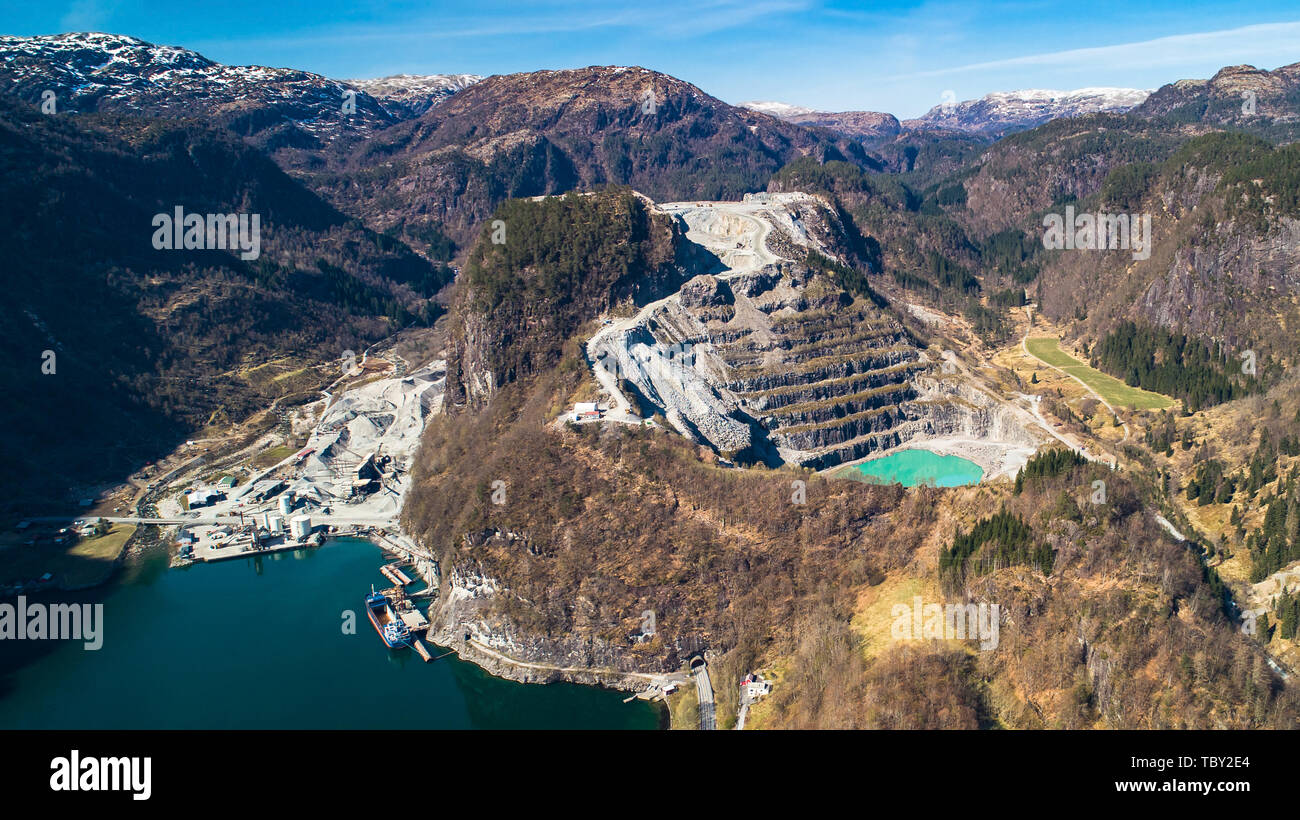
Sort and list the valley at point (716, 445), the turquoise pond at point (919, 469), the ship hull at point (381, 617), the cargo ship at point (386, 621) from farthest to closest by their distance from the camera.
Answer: the turquoise pond at point (919, 469) → the cargo ship at point (386, 621) → the ship hull at point (381, 617) → the valley at point (716, 445)

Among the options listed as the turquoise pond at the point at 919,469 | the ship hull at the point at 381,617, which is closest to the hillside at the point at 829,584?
the ship hull at the point at 381,617

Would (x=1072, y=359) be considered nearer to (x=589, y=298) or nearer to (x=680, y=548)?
(x=589, y=298)

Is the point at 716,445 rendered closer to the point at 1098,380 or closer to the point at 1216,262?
the point at 1098,380

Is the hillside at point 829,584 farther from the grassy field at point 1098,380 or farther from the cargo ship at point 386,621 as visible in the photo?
the grassy field at point 1098,380

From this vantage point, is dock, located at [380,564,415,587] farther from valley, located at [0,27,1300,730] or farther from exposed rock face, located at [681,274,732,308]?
exposed rock face, located at [681,274,732,308]

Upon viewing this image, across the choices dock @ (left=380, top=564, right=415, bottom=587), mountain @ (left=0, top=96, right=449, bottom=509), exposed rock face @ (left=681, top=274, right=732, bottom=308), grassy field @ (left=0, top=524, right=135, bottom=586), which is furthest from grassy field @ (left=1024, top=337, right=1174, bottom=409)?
grassy field @ (left=0, top=524, right=135, bottom=586)
